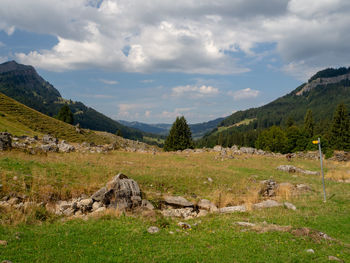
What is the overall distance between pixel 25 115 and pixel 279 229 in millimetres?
81293

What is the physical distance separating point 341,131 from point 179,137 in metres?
55.7

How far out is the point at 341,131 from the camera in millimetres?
73750

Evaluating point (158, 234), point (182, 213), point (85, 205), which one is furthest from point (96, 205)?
point (182, 213)

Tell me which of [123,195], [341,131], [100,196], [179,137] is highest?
[341,131]

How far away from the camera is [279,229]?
11.2m

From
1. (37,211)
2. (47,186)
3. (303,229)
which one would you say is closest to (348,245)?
(303,229)

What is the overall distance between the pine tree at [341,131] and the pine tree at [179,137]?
164 ft

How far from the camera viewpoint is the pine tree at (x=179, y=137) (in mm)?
72938

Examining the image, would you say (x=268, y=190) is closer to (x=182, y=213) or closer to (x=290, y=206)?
(x=290, y=206)

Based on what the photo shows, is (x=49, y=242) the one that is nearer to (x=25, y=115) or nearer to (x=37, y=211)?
(x=37, y=211)

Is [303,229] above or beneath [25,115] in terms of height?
beneath

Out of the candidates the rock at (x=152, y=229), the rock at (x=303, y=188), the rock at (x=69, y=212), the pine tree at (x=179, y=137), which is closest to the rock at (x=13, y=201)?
the rock at (x=69, y=212)

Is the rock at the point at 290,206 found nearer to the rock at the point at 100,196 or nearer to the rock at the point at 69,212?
the rock at the point at 100,196

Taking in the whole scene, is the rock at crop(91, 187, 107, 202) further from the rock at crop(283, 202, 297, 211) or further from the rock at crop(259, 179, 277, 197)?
the rock at crop(259, 179, 277, 197)
